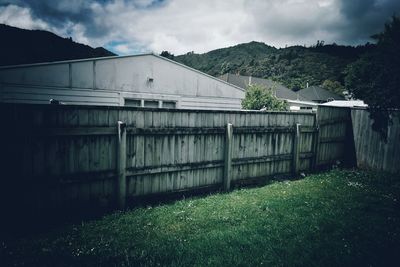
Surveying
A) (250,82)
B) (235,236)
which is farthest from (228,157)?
(250,82)

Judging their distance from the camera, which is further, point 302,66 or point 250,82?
point 302,66

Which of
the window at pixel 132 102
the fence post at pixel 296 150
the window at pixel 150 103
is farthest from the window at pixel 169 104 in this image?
the fence post at pixel 296 150

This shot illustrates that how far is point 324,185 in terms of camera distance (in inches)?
316

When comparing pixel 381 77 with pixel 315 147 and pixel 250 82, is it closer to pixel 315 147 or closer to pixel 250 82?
pixel 315 147

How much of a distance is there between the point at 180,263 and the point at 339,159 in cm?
885

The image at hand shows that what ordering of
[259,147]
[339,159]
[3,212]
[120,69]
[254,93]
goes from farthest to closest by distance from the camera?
1. [254,93]
2. [120,69]
3. [339,159]
4. [259,147]
5. [3,212]

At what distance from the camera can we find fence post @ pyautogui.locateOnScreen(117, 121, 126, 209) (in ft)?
18.4

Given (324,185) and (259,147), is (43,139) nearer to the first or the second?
(259,147)

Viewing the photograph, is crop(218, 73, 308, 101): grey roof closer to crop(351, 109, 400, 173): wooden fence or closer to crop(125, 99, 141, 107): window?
crop(125, 99, 141, 107): window

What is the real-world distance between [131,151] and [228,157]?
262cm

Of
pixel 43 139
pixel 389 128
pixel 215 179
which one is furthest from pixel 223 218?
pixel 389 128

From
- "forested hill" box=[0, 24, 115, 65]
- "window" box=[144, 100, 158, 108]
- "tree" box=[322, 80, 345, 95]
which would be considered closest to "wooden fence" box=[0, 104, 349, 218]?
"window" box=[144, 100, 158, 108]

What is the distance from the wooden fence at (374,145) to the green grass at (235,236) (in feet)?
11.5

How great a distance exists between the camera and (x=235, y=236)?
4707 mm
